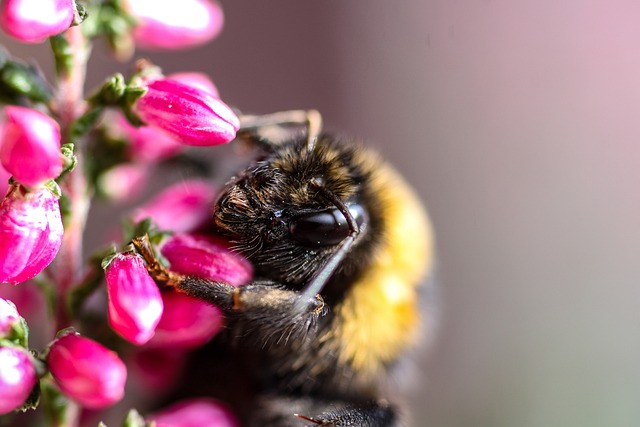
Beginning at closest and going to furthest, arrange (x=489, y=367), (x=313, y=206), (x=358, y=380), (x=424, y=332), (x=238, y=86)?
1. (x=313, y=206)
2. (x=358, y=380)
3. (x=424, y=332)
4. (x=489, y=367)
5. (x=238, y=86)

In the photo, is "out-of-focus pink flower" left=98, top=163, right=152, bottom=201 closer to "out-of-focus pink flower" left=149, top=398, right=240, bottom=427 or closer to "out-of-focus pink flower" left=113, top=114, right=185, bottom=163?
"out-of-focus pink flower" left=113, top=114, right=185, bottom=163

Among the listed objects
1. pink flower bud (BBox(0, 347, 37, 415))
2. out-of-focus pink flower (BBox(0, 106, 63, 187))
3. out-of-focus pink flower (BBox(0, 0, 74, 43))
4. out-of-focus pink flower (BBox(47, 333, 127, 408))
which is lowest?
pink flower bud (BBox(0, 347, 37, 415))

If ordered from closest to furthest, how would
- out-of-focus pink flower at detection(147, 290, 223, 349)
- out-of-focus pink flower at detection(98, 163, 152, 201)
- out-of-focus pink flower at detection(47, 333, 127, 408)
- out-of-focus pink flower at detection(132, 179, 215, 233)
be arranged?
out-of-focus pink flower at detection(47, 333, 127, 408) < out-of-focus pink flower at detection(147, 290, 223, 349) < out-of-focus pink flower at detection(132, 179, 215, 233) < out-of-focus pink flower at detection(98, 163, 152, 201)

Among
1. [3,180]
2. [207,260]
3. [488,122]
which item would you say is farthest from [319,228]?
[488,122]

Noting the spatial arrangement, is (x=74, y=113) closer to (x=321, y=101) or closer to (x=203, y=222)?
(x=203, y=222)

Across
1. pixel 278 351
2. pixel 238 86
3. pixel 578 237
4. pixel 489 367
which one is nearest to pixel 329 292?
pixel 278 351

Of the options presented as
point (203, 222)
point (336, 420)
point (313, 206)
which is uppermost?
point (313, 206)

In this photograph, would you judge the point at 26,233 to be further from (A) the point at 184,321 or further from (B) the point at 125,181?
(B) the point at 125,181

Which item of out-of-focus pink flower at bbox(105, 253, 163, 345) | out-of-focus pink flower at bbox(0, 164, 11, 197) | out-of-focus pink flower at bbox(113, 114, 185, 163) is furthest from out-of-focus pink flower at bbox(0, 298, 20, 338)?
out-of-focus pink flower at bbox(113, 114, 185, 163)
